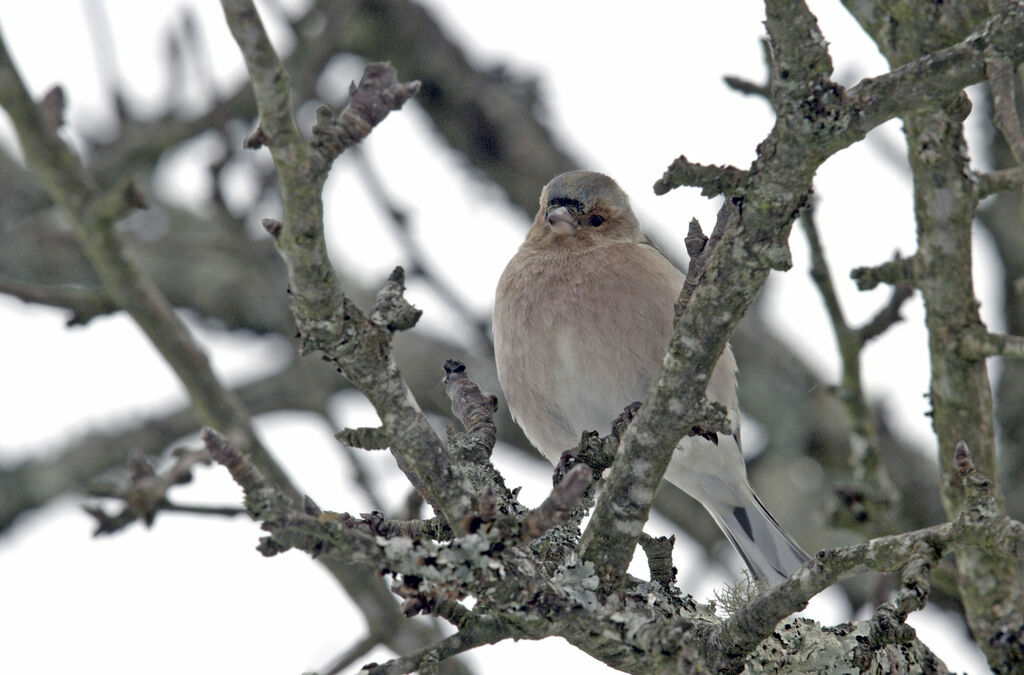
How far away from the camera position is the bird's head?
5410 millimetres

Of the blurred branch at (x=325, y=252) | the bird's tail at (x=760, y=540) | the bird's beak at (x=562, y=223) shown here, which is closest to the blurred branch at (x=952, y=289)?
the bird's tail at (x=760, y=540)

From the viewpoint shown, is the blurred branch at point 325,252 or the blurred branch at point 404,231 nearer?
the blurred branch at point 325,252

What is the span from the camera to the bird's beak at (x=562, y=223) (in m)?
5.38

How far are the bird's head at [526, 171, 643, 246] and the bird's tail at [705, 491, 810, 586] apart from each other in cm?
147

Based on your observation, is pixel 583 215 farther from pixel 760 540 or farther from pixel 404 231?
pixel 760 540

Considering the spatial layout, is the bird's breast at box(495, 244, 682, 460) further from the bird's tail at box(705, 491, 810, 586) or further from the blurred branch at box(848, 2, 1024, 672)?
the blurred branch at box(848, 2, 1024, 672)

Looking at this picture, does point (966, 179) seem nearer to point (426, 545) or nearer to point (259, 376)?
point (426, 545)

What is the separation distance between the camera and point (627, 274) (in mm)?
5035

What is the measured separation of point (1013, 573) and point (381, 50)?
5600 mm

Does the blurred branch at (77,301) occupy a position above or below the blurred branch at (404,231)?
below

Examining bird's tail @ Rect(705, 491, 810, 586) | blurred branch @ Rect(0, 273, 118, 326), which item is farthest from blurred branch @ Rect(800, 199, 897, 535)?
blurred branch @ Rect(0, 273, 118, 326)

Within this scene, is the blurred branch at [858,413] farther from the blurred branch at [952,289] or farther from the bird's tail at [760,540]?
the blurred branch at [952,289]

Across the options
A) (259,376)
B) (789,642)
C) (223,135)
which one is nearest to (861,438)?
(789,642)

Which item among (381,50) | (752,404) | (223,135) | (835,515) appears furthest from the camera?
(381,50)
